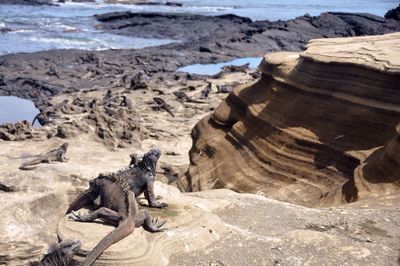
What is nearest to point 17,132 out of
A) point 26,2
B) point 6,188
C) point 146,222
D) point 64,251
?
point 6,188

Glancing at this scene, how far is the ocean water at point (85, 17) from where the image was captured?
1273 inches

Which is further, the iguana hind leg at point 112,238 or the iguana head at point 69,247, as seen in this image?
the iguana head at point 69,247

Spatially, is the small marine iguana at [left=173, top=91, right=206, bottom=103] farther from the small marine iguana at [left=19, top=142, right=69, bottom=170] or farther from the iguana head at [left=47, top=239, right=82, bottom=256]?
the iguana head at [left=47, top=239, right=82, bottom=256]

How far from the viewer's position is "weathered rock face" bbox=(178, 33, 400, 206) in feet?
24.8

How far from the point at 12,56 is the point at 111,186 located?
22481 millimetres

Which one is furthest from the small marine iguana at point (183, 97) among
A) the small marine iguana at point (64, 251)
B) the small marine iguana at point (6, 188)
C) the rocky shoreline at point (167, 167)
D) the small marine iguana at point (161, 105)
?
the small marine iguana at point (64, 251)

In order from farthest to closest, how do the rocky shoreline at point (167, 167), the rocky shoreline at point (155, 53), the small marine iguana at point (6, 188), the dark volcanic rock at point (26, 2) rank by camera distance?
1. the dark volcanic rock at point (26, 2)
2. the rocky shoreline at point (155, 53)
3. the small marine iguana at point (6, 188)
4. the rocky shoreline at point (167, 167)

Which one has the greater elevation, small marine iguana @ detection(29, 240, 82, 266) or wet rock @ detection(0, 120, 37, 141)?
small marine iguana @ detection(29, 240, 82, 266)

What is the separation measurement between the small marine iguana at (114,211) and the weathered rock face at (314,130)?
10.1 feet

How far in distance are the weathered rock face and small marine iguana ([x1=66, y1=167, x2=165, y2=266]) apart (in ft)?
10.1

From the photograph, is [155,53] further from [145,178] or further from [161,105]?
[145,178]

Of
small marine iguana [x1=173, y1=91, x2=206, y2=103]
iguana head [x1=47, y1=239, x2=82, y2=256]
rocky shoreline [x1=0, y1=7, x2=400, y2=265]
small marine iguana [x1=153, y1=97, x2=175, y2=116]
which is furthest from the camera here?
small marine iguana [x1=173, y1=91, x2=206, y2=103]

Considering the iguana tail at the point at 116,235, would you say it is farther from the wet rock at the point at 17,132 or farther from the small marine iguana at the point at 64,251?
the wet rock at the point at 17,132

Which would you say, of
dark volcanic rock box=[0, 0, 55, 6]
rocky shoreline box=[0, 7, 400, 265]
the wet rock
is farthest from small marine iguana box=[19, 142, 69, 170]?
dark volcanic rock box=[0, 0, 55, 6]
